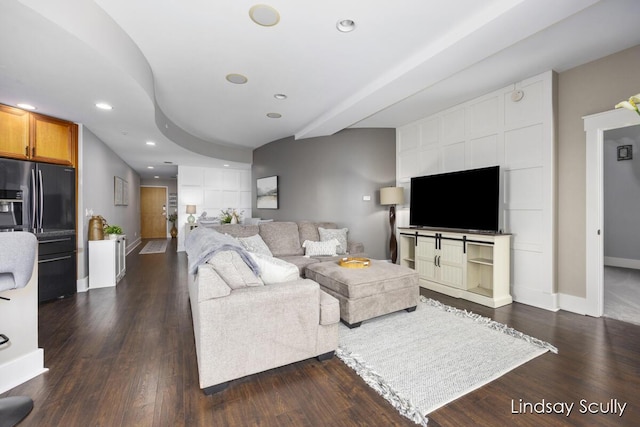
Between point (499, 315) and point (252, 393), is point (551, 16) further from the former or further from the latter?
point (252, 393)

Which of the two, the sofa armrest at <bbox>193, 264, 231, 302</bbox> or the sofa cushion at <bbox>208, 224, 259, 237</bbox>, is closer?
the sofa armrest at <bbox>193, 264, 231, 302</bbox>

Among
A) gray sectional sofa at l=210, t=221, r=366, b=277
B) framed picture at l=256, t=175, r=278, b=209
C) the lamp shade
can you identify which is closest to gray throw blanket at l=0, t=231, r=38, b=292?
gray sectional sofa at l=210, t=221, r=366, b=277

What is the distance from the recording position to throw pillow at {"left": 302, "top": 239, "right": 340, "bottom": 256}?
420cm

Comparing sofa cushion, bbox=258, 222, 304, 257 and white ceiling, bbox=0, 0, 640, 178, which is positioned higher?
white ceiling, bbox=0, 0, 640, 178

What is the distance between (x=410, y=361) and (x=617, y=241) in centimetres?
609

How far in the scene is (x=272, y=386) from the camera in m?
1.83

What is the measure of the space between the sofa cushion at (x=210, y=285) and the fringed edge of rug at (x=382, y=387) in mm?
1056

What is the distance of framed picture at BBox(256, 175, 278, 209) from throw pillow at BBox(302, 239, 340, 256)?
2.48m

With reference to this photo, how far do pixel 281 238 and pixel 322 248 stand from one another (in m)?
0.67

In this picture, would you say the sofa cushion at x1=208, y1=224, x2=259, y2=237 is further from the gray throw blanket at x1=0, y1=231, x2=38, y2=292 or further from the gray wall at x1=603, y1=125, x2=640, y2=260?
the gray wall at x1=603, y1=125, x2=640, y2=260

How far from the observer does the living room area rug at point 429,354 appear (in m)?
1.75

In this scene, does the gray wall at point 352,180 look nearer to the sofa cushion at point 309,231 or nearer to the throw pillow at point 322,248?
the sofa cushion at point 309,231

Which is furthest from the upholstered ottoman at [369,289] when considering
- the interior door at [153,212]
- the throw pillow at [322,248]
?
the interior door at [153,212]

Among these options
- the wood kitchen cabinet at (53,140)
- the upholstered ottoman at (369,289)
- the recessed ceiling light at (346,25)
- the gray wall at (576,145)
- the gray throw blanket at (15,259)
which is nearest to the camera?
the gray throw blanket at (15,259)
